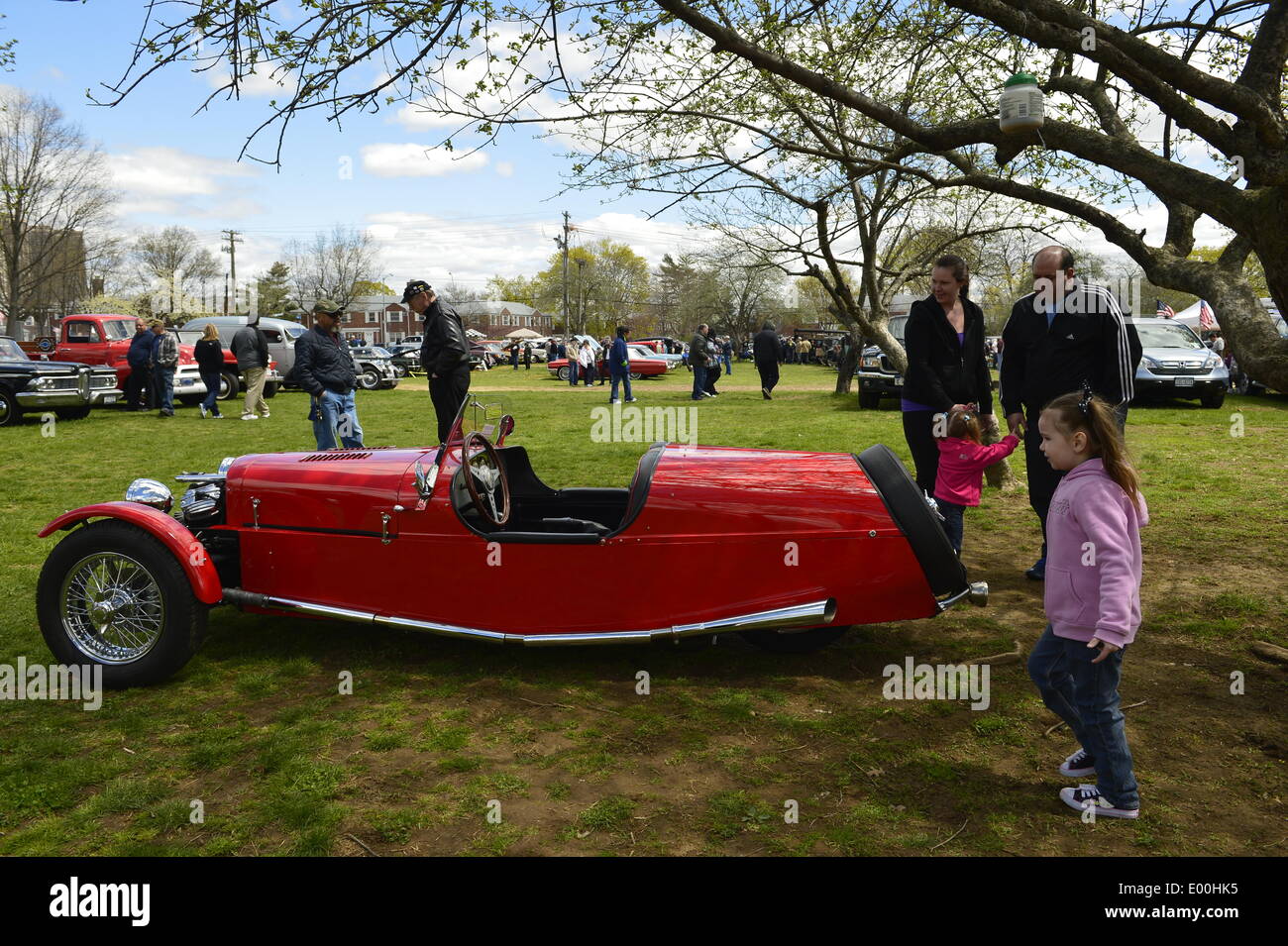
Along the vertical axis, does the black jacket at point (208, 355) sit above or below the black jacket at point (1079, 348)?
above

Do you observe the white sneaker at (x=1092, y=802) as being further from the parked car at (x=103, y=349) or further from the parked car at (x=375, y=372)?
the parked car at (x=375, y=372)

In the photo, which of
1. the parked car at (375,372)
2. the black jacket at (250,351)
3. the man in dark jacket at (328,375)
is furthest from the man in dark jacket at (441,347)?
the parked car at (375,372)

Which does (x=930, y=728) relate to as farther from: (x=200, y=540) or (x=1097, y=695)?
(x=200, y=540)

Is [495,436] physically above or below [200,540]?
above

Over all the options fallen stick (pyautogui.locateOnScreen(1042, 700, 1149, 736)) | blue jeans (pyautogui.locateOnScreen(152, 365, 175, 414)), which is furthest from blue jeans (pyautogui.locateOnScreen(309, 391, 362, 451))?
blue jeans (pyautogui.locateOnScreen(152, 365, 175, 414))

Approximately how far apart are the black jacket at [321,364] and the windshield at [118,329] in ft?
41.8

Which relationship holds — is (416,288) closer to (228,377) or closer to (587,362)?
(228,377)

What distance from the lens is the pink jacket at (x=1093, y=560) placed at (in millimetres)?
2899

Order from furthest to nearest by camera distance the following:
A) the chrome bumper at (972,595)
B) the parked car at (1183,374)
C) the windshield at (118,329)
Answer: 1. the windshield at (118,329)
2. the parked car at (1183,374)
3. the chrome bumper at (972,595)

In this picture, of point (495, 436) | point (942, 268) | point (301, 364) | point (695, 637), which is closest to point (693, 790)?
point (695, 637)

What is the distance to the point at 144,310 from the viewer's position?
79.0 metres

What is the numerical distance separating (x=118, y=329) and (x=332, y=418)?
13243mm
